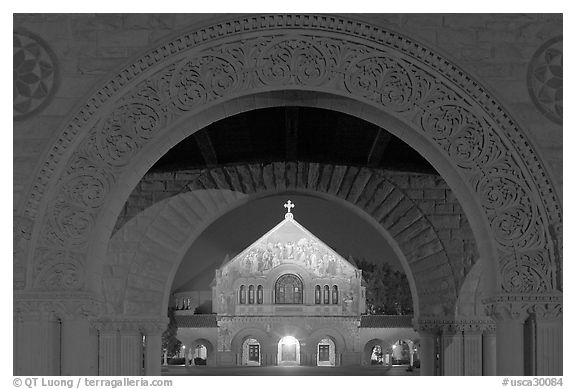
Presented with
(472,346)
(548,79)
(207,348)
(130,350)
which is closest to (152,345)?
(130,350)

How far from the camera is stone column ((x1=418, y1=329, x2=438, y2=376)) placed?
15.1 m

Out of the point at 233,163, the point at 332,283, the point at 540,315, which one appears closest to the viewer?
the point at 540,315

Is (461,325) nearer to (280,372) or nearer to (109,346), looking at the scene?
(109,346)

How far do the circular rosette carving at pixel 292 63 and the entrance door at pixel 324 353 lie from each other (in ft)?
129

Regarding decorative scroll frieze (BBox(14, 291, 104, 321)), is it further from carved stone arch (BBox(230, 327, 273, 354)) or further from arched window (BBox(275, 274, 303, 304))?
arched window (BBox(275, 274, 303, 304))

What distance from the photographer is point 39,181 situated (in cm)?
941

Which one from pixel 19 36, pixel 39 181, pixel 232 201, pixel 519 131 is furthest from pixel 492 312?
pixel 232 201

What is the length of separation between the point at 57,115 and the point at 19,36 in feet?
2.64

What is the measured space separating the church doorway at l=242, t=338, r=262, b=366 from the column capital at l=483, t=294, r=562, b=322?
38.5 m

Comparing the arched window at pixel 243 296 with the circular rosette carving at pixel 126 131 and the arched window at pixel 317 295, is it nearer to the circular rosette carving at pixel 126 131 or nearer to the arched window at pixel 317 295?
the arched window at pixel 317 295

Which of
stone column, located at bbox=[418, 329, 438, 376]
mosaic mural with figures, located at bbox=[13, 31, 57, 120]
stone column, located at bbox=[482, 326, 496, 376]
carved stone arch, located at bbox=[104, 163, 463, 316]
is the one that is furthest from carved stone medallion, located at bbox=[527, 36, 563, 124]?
stone column, located at bbox=[418, 329, 438, 376]

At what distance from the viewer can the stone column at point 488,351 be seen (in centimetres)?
1438

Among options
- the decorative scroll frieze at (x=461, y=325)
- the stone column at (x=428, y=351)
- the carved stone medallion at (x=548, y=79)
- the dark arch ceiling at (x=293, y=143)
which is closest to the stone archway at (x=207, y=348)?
the stone column at (x=428, y=351)

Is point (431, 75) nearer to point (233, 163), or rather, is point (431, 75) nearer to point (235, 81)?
point (235, 81)
